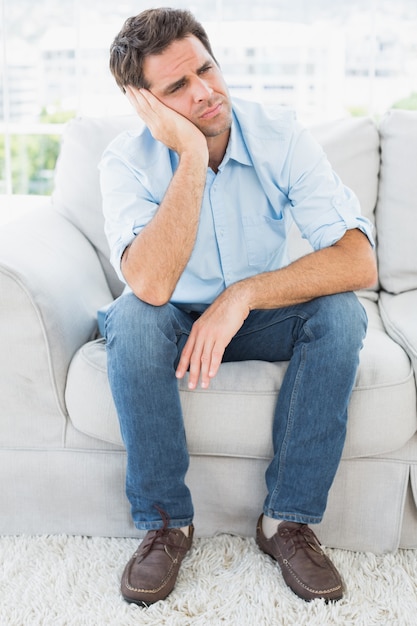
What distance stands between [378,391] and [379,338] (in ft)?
0.78

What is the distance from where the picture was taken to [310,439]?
140 centimetres

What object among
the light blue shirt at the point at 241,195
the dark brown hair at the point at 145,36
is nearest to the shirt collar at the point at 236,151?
the light blue shirt at the point at 241,195

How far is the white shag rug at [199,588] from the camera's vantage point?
52.6 inches

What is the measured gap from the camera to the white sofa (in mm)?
1459

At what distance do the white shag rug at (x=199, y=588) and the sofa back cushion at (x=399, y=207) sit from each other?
751 millimetres

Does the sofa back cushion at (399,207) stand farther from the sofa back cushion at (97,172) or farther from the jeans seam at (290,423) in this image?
the jeans seam at (290,423)

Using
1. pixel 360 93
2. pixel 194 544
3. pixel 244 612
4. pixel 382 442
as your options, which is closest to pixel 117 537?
pixel 194 544

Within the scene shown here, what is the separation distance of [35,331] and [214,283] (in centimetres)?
41

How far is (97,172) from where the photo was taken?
1988mm

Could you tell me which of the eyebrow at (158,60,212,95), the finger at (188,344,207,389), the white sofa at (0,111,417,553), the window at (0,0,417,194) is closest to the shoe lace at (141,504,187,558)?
the white sofa at (0,111,417,553)

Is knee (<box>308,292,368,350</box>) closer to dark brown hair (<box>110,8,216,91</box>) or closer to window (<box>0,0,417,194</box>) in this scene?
dark brown hair (<box>110,8,216,91</box>)

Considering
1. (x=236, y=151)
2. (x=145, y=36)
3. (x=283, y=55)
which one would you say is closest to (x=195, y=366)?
(x=236, y=151)

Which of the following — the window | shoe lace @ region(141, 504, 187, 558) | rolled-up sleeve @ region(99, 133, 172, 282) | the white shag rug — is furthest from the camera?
the window

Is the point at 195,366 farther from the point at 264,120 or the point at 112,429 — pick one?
the point at 264,120
